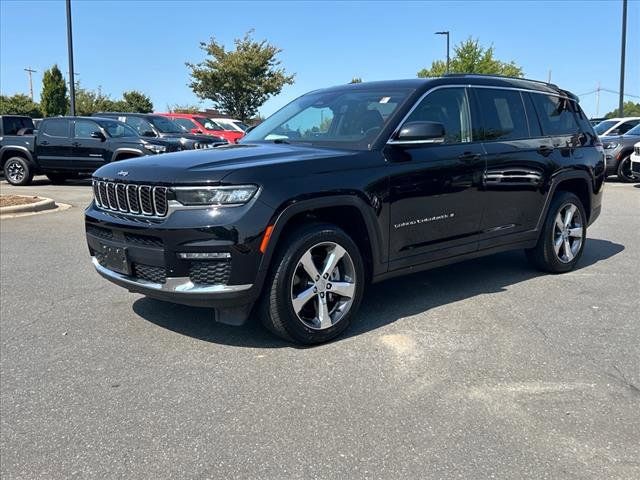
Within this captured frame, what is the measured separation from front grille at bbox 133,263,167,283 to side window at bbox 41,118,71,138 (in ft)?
41.1

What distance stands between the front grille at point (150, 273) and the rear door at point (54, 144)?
12.4 meters

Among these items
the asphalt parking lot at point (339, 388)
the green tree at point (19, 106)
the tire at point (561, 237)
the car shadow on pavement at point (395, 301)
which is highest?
the green tree at point (19, 106)

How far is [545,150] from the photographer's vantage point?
580 centimetres

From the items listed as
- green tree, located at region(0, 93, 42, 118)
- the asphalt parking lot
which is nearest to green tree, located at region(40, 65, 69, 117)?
green tree, located at region(0, 93, 42, 118)

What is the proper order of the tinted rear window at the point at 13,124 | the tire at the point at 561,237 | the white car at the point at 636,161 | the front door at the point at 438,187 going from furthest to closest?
the tinted rear window at the point at 13,124 < the white car at the point at 636,161 < the tire at the point at 561,237 < the front door at the point at 438,187

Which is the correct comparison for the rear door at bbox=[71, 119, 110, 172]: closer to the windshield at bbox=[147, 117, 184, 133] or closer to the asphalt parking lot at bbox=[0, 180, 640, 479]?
the windshield at bbox=[147, 117, 184, 133]

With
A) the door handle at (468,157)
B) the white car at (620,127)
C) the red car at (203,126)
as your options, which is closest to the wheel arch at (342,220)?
the door handle at (468,157)

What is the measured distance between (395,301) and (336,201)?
4.72 ft

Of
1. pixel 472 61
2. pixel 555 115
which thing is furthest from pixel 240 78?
pixel 555 115

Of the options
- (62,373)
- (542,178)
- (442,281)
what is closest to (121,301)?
(62,373)

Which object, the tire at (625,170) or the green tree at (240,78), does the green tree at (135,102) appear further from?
the tire at (625,170)

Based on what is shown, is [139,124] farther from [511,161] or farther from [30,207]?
[511,161]

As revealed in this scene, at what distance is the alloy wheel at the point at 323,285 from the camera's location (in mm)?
4078

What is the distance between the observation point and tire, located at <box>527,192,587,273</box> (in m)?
5.96
